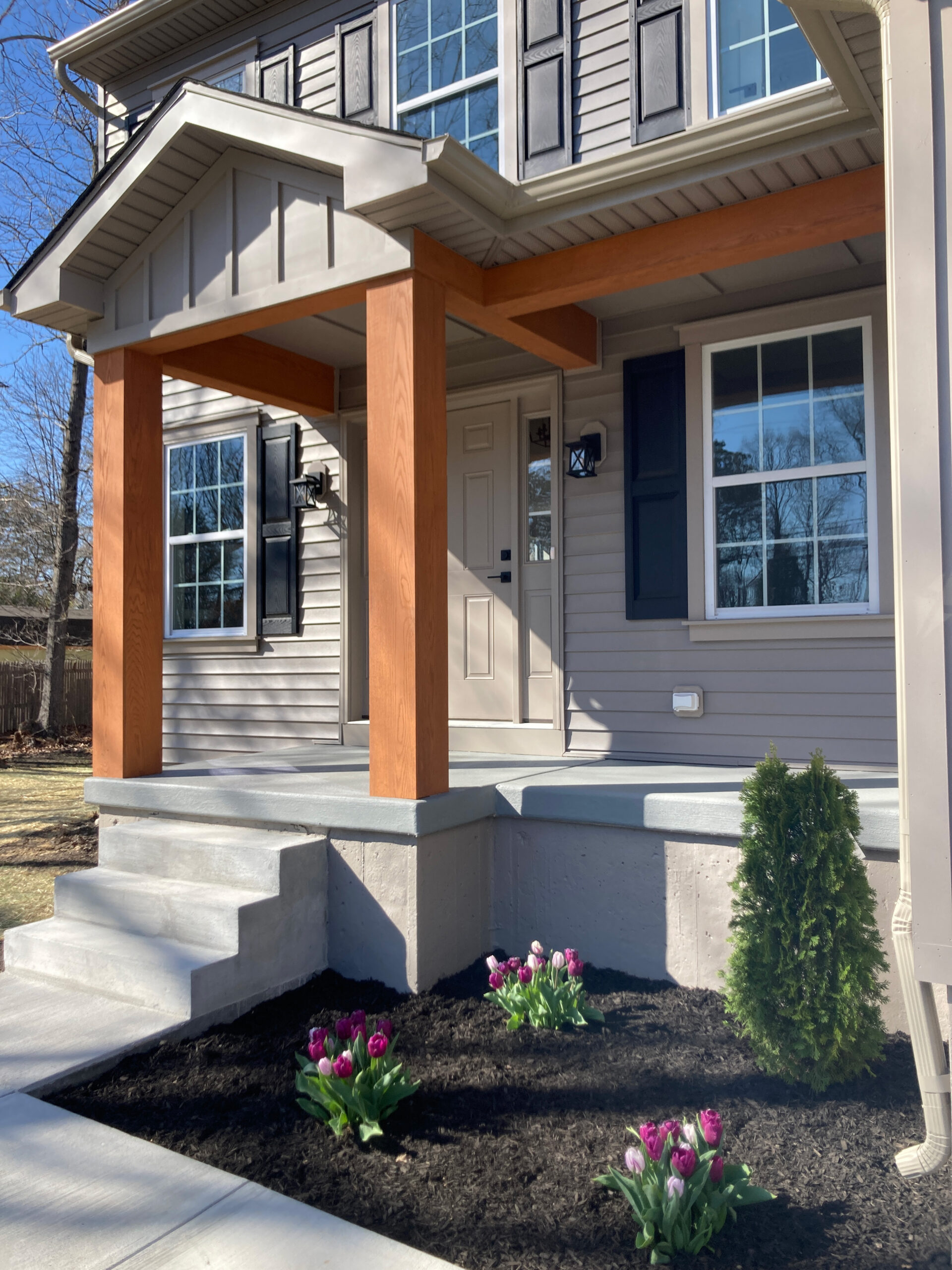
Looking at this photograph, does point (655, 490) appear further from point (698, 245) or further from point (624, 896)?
point (624, 896)

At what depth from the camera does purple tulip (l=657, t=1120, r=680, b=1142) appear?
2020 mm

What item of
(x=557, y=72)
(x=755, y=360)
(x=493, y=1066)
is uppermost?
(x=557, y=72)

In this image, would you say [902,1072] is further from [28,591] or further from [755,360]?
[28,591]

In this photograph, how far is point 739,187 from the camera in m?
3.48

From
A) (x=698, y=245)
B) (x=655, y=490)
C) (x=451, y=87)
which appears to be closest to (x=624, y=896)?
(x=655, y=490)

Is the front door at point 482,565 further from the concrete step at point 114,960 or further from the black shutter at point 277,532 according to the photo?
the concrete step at point 114,960

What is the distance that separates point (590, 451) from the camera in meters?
5.08

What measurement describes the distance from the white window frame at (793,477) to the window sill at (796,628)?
1.7 inches

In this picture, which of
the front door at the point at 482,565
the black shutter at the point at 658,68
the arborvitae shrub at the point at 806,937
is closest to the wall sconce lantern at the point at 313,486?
the front door at the point at 482,565

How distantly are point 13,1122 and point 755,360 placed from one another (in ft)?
14.6

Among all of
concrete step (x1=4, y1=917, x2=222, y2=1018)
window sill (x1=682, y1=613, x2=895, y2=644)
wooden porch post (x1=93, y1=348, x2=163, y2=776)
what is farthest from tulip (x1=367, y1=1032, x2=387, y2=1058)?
window sill (x1=682, y1=613, x2=895, y2=644)

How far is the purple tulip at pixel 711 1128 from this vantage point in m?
2.06

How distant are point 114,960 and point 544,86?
491 cm

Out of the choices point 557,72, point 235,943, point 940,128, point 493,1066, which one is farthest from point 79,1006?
point 557,72
